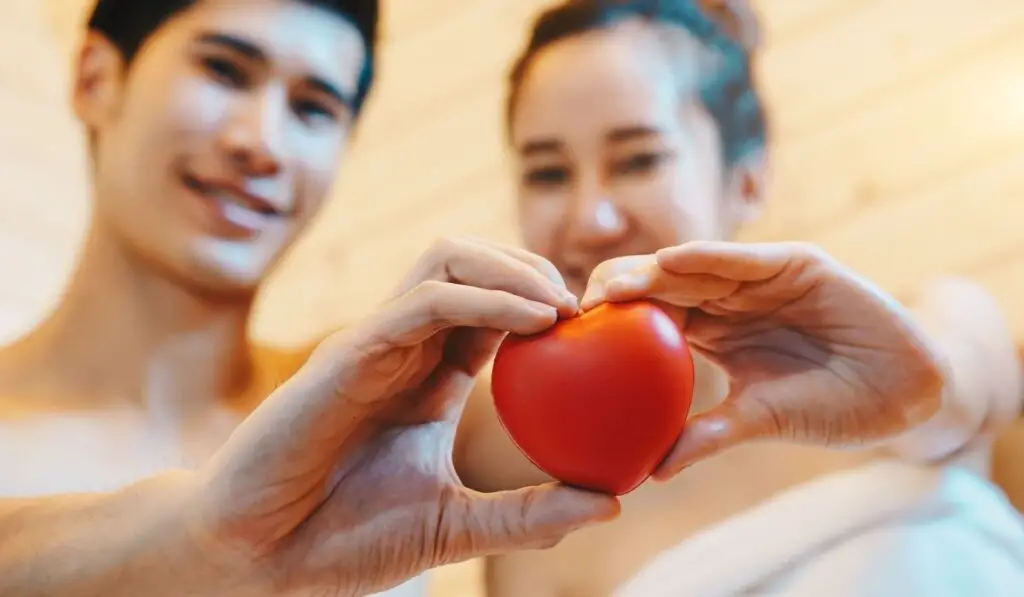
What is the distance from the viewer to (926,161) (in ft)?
4.16

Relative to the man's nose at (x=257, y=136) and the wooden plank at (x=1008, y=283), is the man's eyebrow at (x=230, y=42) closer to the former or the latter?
the man's nose at (x=257, y=136)

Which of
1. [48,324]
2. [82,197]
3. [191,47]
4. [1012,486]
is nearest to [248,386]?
[48,324]

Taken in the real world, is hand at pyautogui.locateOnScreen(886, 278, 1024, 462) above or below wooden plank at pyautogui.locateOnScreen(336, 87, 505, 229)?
below

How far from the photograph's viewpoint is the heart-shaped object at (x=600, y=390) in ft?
1.77

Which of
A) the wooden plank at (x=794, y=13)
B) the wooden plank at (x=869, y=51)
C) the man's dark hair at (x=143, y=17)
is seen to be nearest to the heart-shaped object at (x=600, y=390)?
the man's dark hair at (x=143, y=17)

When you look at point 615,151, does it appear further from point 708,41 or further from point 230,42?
point 230,42

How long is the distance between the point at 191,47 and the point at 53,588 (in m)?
0.50

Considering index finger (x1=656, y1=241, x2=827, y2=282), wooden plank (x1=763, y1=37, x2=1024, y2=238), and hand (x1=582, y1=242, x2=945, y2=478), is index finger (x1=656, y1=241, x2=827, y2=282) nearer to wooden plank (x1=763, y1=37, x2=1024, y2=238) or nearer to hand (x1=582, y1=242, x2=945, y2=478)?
hand (x1=582, y1=242, x2=945, y2=478)

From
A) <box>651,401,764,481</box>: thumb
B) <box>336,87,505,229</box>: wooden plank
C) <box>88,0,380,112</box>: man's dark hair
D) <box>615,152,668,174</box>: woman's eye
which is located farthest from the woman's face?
<box>336,87,505,229</box>: wooden plank

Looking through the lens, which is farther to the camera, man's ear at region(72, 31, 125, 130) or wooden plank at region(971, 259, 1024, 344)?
wooden plank at region(971, 259, 1024, 344)

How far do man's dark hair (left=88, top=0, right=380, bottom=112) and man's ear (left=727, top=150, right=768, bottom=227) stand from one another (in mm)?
398

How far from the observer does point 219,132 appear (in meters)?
0.88

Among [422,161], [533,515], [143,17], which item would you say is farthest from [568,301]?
[422,161]

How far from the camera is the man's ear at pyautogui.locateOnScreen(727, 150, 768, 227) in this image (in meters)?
Answer: 1.03
